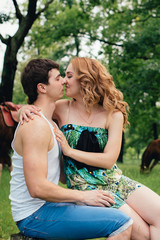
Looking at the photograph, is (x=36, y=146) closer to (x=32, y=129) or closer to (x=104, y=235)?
(x=32, y=129)

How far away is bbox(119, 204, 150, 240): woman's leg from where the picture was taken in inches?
114

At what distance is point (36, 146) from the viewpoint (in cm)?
236

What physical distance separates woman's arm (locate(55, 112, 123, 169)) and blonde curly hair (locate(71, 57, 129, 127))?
0.22m

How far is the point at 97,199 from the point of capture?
2547 mm

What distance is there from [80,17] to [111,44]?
Answer: 2149 millimetres

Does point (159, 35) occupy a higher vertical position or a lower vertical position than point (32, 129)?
higher

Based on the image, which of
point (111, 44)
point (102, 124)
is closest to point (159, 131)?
point (111, 44)

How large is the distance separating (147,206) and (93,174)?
2.06ft

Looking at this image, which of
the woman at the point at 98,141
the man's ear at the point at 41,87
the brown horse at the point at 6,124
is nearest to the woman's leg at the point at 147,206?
the woman at the point at 98,141

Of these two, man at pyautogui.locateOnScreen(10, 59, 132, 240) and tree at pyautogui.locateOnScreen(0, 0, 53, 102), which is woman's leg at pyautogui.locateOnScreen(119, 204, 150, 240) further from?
tree at pyautogui.locateOnScreen(0, 0, 53, 102)

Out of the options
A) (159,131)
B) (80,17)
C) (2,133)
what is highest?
(80,17)

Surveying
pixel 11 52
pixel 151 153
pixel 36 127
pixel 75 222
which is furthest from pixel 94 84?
pixel 151 153

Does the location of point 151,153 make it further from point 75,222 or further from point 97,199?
point 75,222

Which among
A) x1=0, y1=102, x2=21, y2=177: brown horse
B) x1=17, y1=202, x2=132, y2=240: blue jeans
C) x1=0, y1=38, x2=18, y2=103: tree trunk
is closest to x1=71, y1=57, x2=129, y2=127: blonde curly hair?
x1=17, y1=202, x2=132, y2=240: blue jeans
